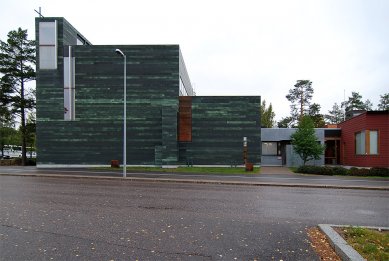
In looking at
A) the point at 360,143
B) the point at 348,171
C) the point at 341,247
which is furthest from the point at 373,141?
the point at 341,247

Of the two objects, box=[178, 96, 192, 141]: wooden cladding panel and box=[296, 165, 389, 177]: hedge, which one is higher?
box=[178, 96, 192, 141]: wooden cladding panel

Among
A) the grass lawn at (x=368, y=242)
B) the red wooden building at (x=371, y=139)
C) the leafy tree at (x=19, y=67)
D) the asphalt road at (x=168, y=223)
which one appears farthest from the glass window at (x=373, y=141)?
the leafy tree at (x=19, y=67)

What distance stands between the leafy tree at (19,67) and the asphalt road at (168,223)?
1373 inches

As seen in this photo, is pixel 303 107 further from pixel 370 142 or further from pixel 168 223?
pixel 168 223

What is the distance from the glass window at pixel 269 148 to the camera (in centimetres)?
4191

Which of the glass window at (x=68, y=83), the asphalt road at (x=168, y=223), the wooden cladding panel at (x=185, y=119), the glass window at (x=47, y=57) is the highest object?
the glass window at (x=47, y=57)

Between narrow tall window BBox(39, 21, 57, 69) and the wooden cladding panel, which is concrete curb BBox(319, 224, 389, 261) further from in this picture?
narrow tall window BBox(39, 21, 57, 69)

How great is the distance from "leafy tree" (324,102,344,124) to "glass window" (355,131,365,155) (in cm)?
5993

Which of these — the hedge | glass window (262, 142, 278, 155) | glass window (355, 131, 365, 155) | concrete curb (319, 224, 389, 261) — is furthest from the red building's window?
concrete curb (319, 224, 389, 261)

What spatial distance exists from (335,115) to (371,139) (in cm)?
6502

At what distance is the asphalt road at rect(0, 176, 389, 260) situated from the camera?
243 inches

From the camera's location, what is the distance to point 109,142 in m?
34.2

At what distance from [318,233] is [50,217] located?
6913 millimetres

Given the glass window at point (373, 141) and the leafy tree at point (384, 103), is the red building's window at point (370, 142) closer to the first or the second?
the glass window at point (373, 141)
